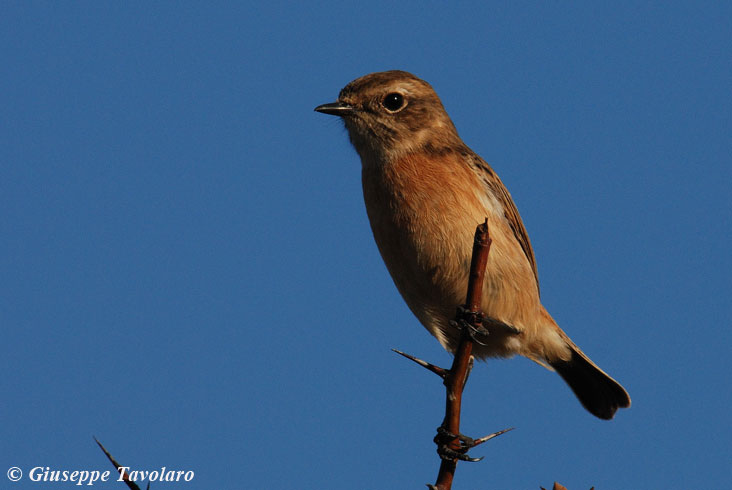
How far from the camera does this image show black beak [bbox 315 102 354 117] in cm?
723

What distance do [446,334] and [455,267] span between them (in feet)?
3.60

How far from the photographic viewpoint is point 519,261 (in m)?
7.11

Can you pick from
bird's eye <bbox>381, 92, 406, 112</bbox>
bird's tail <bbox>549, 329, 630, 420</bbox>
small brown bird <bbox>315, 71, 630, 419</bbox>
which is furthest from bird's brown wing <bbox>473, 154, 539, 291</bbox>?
bird's tail <bbox>549, 329, 630, 420</bbox>

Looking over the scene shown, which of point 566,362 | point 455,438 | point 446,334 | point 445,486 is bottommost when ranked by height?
point 445,486

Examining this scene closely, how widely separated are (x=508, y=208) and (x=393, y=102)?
1514 mm

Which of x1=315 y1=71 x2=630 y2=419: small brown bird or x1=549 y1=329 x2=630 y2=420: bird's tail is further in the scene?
x1=549 y1=329 x2=630 y2=420: bird's tail

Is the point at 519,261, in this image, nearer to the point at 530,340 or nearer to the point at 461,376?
the point at 530,340

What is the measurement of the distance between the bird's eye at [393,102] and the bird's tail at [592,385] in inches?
127

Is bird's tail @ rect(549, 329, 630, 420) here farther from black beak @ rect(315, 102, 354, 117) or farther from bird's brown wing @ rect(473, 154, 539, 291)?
black beak @ rect(315, 102, 354, 117)

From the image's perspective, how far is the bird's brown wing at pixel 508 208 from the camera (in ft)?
24.5

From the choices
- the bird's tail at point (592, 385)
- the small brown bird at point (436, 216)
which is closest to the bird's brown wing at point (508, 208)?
the small brown bird at point (436, 216)

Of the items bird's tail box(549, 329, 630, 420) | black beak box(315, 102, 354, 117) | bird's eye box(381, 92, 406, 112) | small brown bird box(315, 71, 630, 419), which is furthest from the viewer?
bird's tail box(549, 329, 630, 420)

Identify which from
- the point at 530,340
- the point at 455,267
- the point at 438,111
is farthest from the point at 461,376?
the point at 438,111

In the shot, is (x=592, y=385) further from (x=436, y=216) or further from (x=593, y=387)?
(x=436, y=216)
